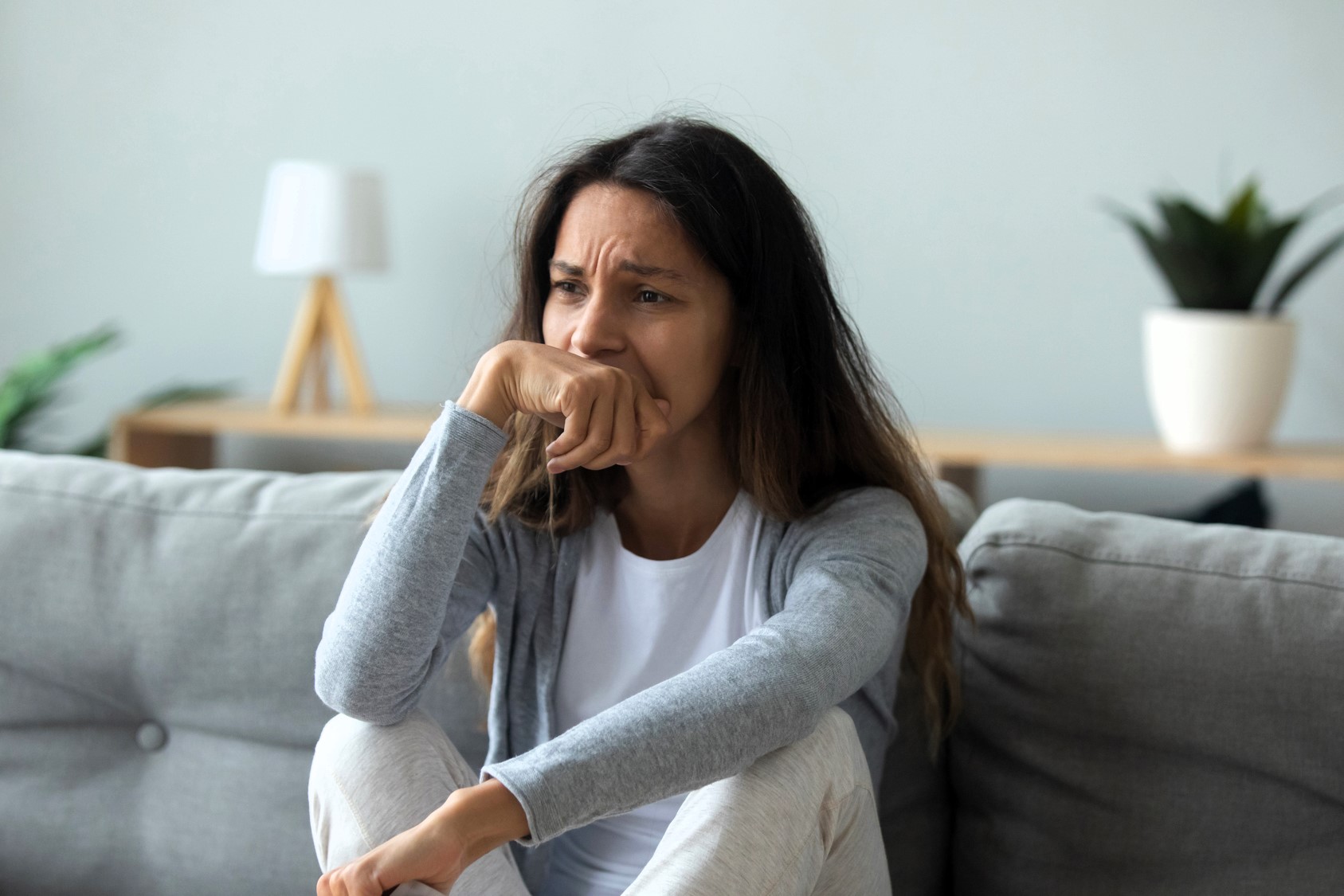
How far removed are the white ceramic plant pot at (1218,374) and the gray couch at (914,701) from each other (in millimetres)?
1095

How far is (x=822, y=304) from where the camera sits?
126 cm

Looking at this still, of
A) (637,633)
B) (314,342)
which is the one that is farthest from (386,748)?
(314,342)

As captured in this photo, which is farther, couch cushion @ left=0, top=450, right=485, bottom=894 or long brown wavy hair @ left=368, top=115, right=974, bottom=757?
couch cushion @ left=0, top=450, right=485, bottom=894

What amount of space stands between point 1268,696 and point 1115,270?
1.75 m

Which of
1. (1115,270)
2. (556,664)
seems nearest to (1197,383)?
(1115,270)

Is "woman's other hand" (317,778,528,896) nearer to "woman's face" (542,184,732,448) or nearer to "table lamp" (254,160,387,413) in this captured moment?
"woman's face" (542,184,732,448)

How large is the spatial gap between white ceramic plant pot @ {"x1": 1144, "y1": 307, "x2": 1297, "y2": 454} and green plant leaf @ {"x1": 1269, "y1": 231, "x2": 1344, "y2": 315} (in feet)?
0.16

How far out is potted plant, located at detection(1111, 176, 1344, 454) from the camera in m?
2.29

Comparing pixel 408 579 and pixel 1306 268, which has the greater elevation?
pixel 1306 268

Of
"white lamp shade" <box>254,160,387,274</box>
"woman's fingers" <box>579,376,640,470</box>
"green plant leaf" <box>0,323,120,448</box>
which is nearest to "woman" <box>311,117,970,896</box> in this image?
"woman's fingers" <box>579,376,640,470</box>

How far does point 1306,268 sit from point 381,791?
194 centimetres

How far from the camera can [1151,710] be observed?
1.20m

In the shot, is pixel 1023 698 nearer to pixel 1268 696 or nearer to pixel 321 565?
pixel 1268 696

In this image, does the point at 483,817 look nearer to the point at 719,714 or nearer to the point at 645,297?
the point at 719,714
